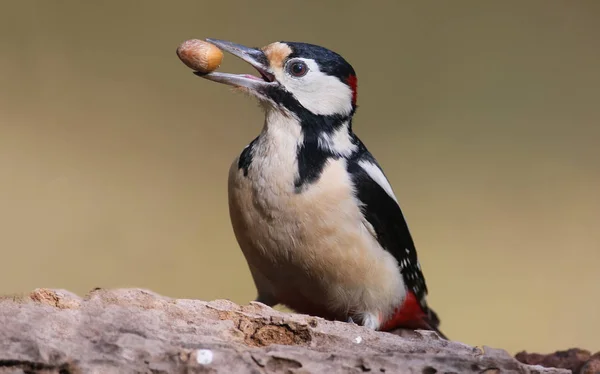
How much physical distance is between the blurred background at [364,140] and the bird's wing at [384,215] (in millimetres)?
1083

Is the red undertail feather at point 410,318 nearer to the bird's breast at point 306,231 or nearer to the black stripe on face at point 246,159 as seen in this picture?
the bird's breast at point 306,231

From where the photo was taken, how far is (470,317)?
3113 mm

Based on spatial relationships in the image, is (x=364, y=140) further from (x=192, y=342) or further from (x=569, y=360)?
(x=192, y=342)

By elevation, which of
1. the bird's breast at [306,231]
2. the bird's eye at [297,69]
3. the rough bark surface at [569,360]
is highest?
the bird's eye at [297,69]

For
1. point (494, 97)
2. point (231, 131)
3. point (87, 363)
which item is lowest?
point (87, 363)

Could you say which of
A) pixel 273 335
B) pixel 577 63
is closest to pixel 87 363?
pixel 273 335

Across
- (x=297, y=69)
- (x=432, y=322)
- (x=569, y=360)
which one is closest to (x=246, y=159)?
(x=297, y=69)

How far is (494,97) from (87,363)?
7.55 ft

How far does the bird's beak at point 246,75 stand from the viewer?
1.81m

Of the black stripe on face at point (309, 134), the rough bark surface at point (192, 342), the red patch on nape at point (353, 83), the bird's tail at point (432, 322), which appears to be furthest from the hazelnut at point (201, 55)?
the bird's tail at point (432, 322)

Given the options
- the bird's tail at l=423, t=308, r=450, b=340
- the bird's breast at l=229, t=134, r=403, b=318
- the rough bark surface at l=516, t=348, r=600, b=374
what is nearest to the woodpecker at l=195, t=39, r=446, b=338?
the bird's breast at l=229, t=134, r=403, b=318

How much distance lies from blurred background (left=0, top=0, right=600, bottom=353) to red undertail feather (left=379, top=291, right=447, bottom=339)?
0.99 metres

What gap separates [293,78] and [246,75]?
11 centimetres

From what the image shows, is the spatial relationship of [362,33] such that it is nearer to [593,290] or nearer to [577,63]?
[577,63]
